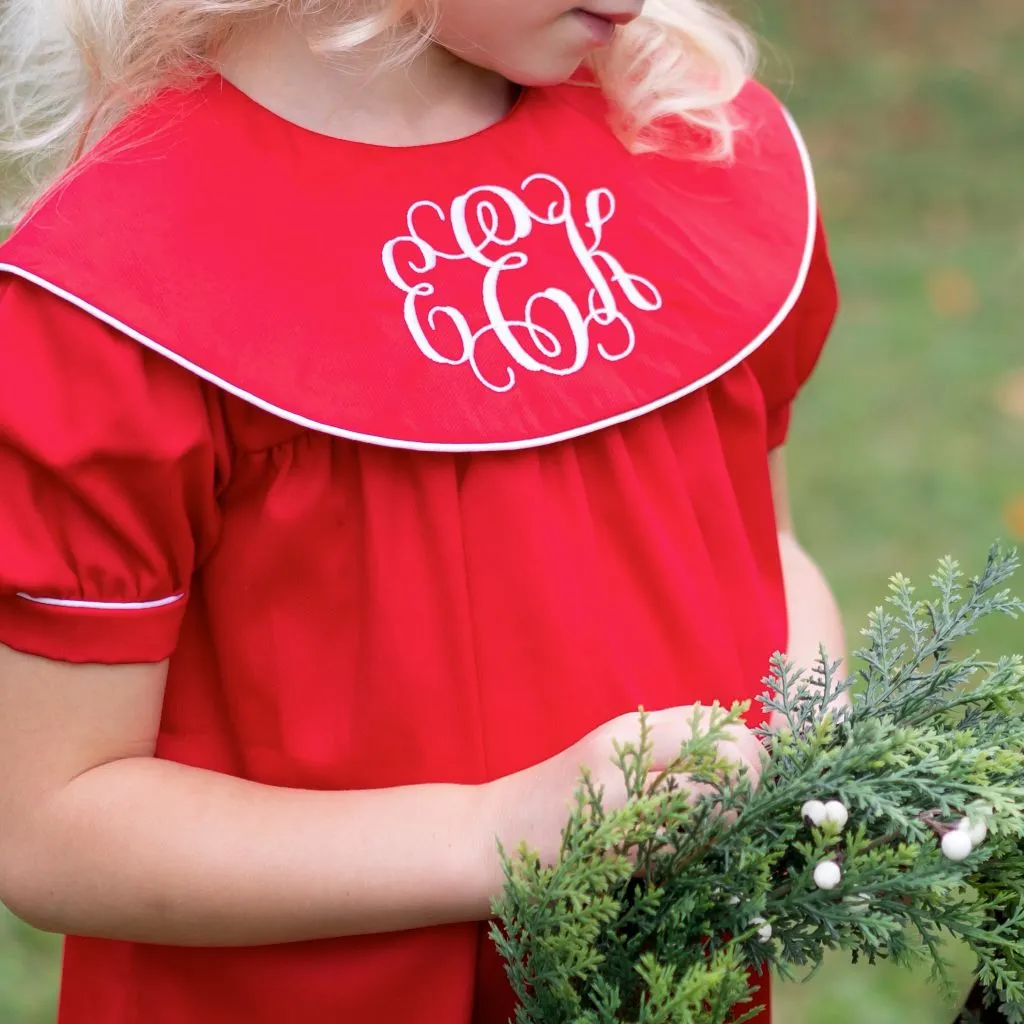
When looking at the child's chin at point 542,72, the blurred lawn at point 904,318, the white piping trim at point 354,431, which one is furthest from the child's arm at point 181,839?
the blurred lawn at point 904,318

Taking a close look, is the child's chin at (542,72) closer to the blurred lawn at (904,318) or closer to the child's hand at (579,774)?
the child's hand at (579,774)

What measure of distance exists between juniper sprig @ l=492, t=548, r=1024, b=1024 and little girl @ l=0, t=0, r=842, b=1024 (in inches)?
3.1

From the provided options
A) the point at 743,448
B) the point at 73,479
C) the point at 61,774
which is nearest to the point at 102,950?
the point at 61,774

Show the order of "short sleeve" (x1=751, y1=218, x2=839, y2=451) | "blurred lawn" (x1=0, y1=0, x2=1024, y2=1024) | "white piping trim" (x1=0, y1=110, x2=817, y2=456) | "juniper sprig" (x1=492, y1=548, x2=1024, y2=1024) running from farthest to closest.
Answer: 1. "blurred lawn" (x1=0, y1=0, x2=1024, y2=1024)
2. "short sleeve" (x1=751, y1=218, x2=839, y2=451)
3. "white piping trim" (x1=0, y1=110, x2=817, y2=456)
4. "juniper sprig" (x1=492, y1=548, x2=1024, y2=1024)

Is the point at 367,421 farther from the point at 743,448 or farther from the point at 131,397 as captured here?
the point at 743,448

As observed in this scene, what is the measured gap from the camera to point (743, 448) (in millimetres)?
1401

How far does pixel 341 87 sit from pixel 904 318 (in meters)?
3.99

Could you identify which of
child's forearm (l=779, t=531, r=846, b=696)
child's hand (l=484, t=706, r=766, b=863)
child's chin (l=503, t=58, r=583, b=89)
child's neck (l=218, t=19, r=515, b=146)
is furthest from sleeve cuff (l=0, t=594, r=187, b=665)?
child's forearm (l=779, t=531, r=846, b=696)

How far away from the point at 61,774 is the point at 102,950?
27 cm

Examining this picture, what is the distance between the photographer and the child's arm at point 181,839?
113 cm

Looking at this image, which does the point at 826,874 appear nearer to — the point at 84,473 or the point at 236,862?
the point at 236,862

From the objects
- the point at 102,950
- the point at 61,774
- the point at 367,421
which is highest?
the point at 367,421

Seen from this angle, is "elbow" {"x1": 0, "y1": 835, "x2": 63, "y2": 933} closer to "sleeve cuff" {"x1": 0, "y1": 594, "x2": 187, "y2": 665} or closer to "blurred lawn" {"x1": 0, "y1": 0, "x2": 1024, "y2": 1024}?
"sleeve cuff" {"x1": 0, "y1": 594, "x2": 187, "y2": 665}

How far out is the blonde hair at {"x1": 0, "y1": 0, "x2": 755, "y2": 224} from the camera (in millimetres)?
1243
